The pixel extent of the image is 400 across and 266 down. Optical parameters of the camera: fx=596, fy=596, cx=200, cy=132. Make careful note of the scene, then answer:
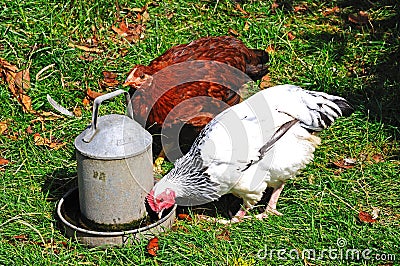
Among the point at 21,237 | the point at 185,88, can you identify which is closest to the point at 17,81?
the point at 185,88

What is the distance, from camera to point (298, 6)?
673 centimetres

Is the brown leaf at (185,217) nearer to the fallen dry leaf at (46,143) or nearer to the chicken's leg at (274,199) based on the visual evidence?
the chicken's leg at (274,199)

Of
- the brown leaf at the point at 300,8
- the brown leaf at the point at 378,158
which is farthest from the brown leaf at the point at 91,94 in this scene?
the brown leaf at the point at 300,8

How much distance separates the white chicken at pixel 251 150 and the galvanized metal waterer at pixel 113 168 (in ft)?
0.51

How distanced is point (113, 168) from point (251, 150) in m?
0.92

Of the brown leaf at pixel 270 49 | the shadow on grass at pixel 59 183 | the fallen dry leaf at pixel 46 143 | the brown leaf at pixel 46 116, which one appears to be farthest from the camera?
the brown leaf at pixel 270 49

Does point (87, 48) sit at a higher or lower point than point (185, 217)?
higher

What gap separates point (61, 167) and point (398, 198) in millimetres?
2533

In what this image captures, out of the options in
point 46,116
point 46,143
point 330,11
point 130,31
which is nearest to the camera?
point 46,143

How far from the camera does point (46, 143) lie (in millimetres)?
4824

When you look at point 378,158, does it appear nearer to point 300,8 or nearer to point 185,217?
point 185,217

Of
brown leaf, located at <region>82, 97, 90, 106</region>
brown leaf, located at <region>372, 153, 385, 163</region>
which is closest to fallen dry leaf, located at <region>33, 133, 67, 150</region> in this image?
brown leaf, located at <region>82, 97, 90, 106</region>

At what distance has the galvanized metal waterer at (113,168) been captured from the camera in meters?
3.60

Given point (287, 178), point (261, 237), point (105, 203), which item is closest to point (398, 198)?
point (287, 178)
